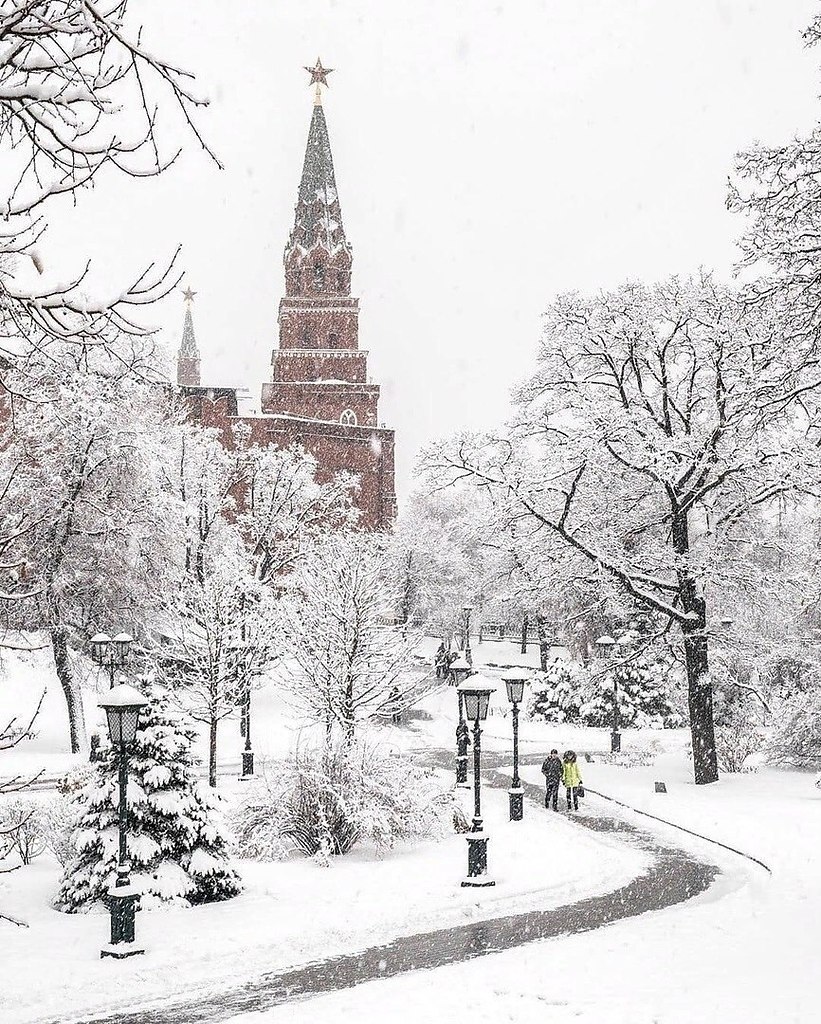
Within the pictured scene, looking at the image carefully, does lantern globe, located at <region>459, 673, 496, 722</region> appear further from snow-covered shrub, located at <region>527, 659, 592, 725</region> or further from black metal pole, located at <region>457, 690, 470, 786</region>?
snow-covered shrub, located at <region>527, 659, 592, 725</region>

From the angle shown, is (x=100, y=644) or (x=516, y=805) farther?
(x=100, y=644)

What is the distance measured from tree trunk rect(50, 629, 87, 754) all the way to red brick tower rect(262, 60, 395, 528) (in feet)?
151

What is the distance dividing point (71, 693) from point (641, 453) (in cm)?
1753

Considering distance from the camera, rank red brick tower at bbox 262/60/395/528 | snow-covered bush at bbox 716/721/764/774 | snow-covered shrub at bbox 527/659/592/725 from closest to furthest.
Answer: snow-covered bush at bbox 716/721/764/774, snow-covered shrub at bbox 527/659/592/725, red brick tower at bbox 262/60/395/528

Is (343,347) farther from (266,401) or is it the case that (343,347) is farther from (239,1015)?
(239,1015)

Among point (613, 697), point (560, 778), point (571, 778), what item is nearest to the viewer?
point (571, 778)

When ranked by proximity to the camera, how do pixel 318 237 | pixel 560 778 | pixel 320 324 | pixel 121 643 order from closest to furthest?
1. pixel 560 778
2. pixel 121 643
3. pixel 320 324
4. pixel 318 237

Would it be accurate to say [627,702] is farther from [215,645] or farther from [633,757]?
[215,645]

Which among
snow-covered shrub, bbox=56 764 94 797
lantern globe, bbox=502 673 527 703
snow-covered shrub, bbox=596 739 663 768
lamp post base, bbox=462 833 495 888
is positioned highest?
lantern globe, bbox=502 673 527 703

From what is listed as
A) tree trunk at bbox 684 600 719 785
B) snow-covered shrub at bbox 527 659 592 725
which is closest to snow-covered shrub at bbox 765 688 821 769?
tree trunk at bbox 684 600 719 785

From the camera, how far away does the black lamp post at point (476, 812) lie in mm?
14633

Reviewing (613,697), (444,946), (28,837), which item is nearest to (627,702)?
(613,697)

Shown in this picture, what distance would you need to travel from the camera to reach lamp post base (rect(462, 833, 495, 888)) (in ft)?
47.8

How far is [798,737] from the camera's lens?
2797 cm
